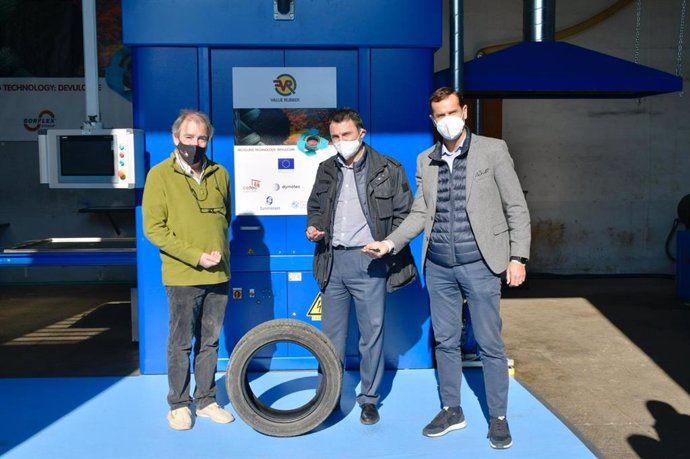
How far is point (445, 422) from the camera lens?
375cm

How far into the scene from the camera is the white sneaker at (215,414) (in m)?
3.91

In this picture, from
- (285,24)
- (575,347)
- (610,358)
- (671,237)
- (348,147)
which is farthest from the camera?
(671,237)

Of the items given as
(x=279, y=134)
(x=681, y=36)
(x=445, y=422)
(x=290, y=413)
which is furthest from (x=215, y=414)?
(x=681, y=36)

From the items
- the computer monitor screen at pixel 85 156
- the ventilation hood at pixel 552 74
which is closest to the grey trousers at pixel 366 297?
the computer monitor screen at pixel 85 156

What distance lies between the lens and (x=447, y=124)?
351 centimetres

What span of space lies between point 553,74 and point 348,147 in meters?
2.53

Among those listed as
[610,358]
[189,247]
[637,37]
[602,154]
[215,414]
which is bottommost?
[610,358]

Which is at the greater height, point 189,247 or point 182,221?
point 182,221

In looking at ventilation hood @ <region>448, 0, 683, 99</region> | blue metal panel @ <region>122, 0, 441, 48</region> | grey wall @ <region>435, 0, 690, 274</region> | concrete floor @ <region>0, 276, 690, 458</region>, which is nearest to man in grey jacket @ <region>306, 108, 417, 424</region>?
blue metal panel @ <region>122, 0, 441, 48</region>

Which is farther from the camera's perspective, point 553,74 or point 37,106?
point 37,106

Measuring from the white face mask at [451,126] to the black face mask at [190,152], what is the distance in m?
1.24

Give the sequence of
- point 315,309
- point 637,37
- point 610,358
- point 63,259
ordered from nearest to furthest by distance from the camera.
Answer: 1. point 315,309
2. point 63,259
3. point 610,358
4. point 637,37

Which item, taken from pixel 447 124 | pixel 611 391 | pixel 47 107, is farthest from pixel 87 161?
pixel 47 107

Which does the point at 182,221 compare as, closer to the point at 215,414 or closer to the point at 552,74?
the point at 215,414
